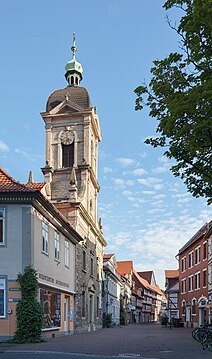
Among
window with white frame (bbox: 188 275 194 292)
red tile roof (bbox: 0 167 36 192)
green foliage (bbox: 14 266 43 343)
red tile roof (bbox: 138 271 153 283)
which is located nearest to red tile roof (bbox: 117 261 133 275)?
red tile roof (bbox: 138 271 153 283)

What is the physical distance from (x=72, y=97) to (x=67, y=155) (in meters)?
5.72

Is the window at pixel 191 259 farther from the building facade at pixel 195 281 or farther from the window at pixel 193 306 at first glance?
the window at pixel 193 306

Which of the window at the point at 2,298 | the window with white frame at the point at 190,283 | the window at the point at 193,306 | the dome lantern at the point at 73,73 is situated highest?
the dome lantern at the point at 73,73

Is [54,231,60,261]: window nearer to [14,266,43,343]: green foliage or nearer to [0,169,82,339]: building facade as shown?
[0,169,82,339]: building facade

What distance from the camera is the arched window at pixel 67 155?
1788 inches

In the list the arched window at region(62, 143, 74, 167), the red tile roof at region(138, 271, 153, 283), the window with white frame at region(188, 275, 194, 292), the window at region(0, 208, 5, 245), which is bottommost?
the red tile roof at region(138, 271, 153, 283)

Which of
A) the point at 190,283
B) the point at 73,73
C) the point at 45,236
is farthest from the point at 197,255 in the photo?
the point at 45,236

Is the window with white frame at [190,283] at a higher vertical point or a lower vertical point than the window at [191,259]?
lower

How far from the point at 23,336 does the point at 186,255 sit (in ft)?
128

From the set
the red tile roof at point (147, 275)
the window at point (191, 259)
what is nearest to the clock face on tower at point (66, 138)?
the window at point (191, 259)

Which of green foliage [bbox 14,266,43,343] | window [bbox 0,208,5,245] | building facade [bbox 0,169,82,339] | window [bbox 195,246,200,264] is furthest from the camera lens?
window [bbox 195,246,200,264]

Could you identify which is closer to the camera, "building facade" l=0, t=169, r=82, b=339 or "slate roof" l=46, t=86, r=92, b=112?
"building facade" l=0, t=169, r=82, b=339

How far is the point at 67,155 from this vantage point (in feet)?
150

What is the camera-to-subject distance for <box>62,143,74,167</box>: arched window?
4541 cm
